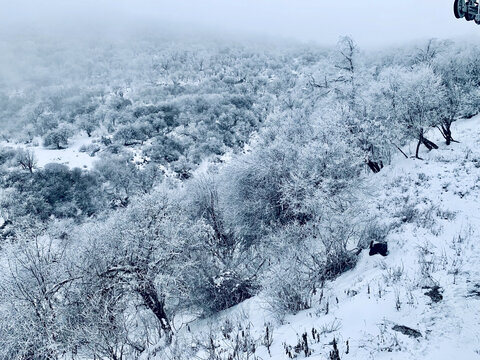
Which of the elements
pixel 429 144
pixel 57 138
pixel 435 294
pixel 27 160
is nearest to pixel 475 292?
pixel 435 294

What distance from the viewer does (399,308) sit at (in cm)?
654

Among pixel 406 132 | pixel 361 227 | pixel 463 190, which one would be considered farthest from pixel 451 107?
pixel 361 227

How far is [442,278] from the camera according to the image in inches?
287

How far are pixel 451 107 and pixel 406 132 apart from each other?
365 cm

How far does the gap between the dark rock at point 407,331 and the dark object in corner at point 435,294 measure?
1.06m

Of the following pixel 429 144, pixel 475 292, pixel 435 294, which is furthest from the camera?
pixel 429 144

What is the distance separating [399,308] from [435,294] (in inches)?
33.7

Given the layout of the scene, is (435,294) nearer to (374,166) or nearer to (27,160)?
(374,166)

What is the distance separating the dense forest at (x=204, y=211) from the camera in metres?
10.6

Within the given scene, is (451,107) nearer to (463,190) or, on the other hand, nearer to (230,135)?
(463,190)

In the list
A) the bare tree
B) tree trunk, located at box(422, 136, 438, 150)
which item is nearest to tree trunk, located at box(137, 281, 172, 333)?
tree trunk, located at box(422, 136, 438, 150)

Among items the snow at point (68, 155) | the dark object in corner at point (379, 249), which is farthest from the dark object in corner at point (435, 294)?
the snow at point (68, 155)

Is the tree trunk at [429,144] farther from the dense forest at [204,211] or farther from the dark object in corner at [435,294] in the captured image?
the dark object in corner at [435,294]

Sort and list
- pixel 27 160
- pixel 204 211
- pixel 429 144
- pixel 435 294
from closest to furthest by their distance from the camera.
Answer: pixel 435 294 → pixel 204 211 → pixel 429 144 → pixel 27 160
